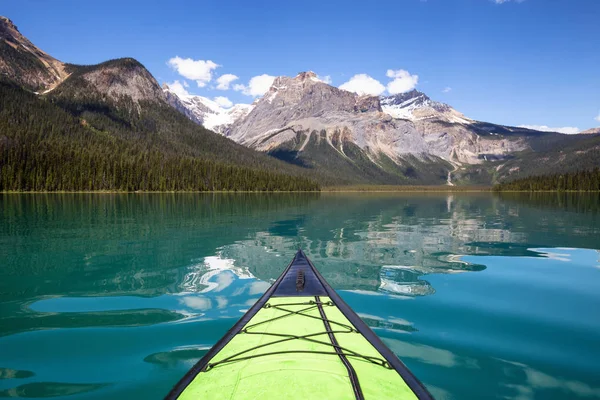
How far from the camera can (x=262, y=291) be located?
46.1 feet

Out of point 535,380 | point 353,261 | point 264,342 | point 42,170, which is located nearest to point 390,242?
point 353,261

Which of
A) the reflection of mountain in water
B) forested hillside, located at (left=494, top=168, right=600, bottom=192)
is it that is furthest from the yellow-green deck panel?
forested hillside, located at (left=494, top=168, right=600, bottom=192)

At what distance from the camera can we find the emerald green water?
25.8 ft

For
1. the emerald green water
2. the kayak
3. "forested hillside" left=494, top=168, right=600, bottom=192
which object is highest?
"forested hillside" left=494, top=168, right=600, bottom=192

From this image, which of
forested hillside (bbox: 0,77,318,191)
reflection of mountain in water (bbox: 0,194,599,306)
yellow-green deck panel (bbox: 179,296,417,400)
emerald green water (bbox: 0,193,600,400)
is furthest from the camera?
forested hillside (bbox: 0,77,318,191)

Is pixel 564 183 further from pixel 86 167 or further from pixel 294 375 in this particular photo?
pixel 294 375

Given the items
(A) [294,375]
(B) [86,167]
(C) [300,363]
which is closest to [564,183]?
(B) [86,167]

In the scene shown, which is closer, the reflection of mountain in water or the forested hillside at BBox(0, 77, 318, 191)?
the reflection of mountain in water

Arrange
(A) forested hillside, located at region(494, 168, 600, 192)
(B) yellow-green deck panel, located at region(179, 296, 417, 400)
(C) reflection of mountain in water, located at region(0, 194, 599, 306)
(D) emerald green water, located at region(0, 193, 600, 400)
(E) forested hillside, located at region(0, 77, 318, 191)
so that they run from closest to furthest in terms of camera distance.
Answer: (B) yellow-green deck panel, located at region(179, 296, 417, 400) → (D) emerald green water, located at region(0, 193, 600, 400) → (C) reflection of mountain in water, located at region(0, 194, 599, 306) → (E) forested hillside, located at region(0, 77, 318, 191) → (A) forested hillside, located at region(494, 168, 600, 192)

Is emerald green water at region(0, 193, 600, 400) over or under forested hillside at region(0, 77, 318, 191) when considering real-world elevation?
under

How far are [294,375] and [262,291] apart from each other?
8.77 metres

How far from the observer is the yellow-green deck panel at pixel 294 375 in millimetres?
4996

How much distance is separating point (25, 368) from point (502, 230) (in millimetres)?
35550

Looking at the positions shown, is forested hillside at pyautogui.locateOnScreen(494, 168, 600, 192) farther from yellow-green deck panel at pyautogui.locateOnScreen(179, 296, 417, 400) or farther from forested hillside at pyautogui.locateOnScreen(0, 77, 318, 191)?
yellow-green deck panel at pyautogui.locateOnScreen(179, 296, 417, 400)
